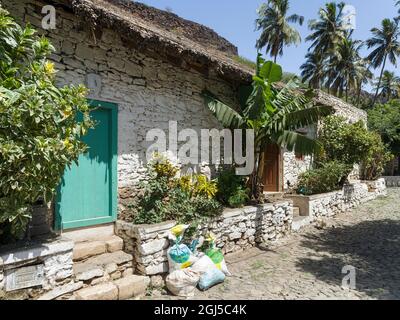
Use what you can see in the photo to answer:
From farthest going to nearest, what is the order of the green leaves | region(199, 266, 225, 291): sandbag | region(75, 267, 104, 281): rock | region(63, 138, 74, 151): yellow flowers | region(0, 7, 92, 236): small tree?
the green leaves, region(199, 266, 225, 291): sandbag, region(75, 267, 104, 281): rock, region(63, 138, 74, 151): yellow flowers, region(0, 7, 92, 236): small tree

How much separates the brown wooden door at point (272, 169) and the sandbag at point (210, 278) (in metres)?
5.81

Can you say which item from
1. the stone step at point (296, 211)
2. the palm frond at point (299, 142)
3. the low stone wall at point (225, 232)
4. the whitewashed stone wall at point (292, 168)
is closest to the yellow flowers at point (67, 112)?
the low stone wall at point (225, 232)

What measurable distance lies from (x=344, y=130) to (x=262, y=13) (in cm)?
1940

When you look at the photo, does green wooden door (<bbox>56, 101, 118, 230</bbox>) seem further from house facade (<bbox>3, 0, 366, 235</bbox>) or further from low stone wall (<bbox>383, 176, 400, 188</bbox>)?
low stone wall (<bbox>383, 176, 400, 188</bbox>)

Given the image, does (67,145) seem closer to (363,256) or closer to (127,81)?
(127,81)

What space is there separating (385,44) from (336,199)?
25.4 metres

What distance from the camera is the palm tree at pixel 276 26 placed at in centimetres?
2683

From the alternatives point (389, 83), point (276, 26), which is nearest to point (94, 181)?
point (276, 26)

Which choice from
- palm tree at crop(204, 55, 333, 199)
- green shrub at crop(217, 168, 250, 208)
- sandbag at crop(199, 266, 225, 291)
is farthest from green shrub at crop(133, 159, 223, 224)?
palm tree at crop(204, 55, 333, 199)

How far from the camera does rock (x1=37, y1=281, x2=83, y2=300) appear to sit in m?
3.59

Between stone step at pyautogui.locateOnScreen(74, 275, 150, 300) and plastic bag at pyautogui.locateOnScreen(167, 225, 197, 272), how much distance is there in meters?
0.42

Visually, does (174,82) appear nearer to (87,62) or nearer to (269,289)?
(87,62)

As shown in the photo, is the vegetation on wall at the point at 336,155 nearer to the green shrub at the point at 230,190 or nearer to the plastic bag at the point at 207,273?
the green shrub at the point at 230,190
